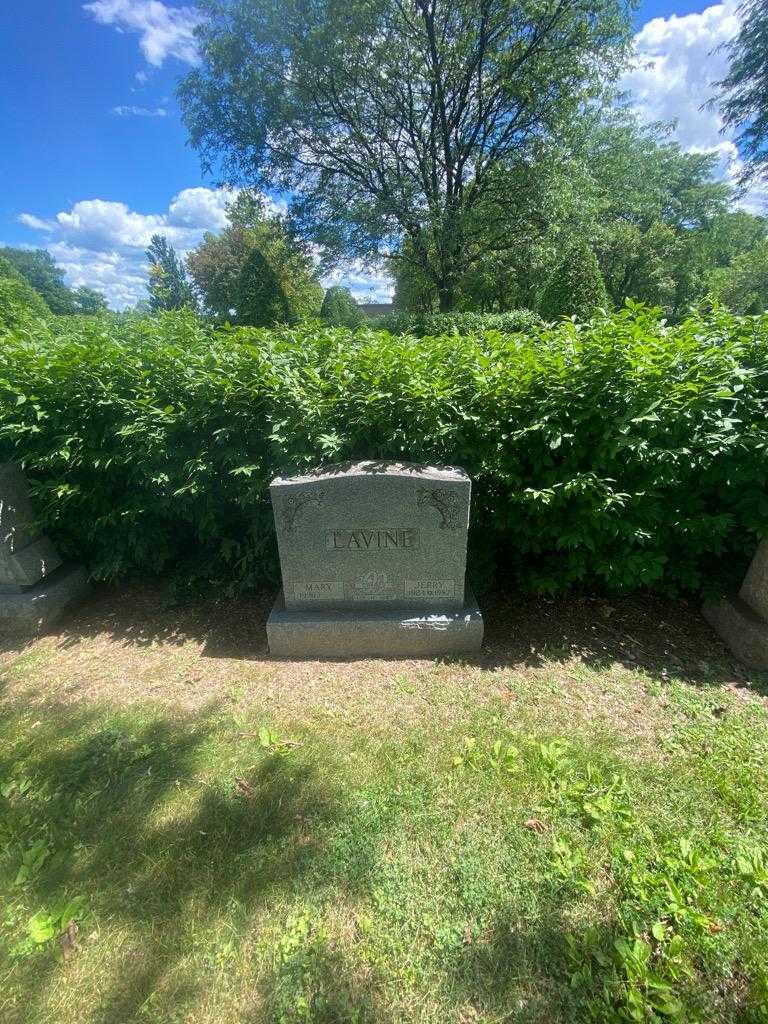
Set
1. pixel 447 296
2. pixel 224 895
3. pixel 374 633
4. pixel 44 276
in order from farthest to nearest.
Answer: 1. pixel 44 276
2. pixel 447 296
3. pixel 374 633
4. pixel 224 895

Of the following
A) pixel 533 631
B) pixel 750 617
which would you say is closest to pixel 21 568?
pixel 533 631

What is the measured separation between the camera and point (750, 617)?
3.01 meters

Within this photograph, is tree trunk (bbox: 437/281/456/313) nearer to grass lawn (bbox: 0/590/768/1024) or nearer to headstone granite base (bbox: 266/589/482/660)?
headstone granite base (bbox: 266/589/482/660)

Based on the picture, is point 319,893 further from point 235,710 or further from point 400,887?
point 235,710

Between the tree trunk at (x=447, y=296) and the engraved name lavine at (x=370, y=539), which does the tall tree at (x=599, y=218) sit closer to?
the tree trunk at (x=447, y=296)

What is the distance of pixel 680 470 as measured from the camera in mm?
2910

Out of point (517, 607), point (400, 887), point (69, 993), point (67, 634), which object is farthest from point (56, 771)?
point (517, 607)

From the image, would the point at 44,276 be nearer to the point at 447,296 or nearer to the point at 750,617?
the point at 447,296

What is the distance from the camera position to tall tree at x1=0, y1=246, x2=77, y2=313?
2547 inches

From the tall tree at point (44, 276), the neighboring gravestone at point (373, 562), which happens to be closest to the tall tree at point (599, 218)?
the neighboring gravestone at point (373, 562)

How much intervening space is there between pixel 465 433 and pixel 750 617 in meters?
2.26

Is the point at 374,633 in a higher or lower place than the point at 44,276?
lower

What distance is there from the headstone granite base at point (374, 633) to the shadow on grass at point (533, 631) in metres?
0.15

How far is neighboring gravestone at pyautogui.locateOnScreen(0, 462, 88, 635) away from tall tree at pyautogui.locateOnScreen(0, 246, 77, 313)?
76720mm
